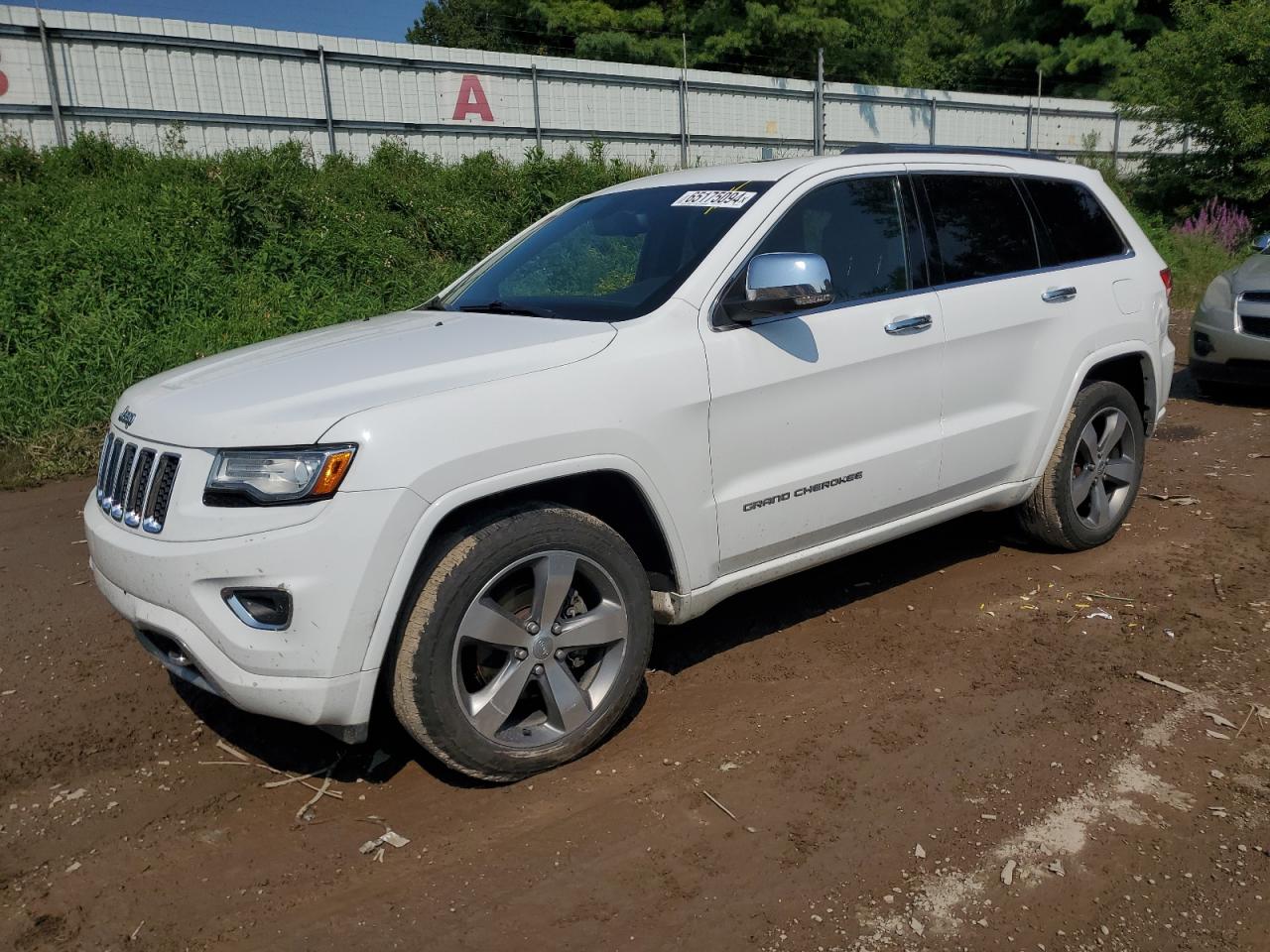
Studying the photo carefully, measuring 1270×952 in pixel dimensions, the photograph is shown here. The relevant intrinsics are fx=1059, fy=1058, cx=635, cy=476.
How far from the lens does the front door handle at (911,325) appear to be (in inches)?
158

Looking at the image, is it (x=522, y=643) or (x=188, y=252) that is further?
(x=188, y=252)

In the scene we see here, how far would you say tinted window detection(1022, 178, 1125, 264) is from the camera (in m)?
4.86

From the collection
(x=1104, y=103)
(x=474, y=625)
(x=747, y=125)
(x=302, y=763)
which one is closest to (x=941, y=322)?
(x=474, y=625)

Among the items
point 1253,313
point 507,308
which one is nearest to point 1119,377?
point 507,308

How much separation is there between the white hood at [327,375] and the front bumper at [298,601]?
263 mm

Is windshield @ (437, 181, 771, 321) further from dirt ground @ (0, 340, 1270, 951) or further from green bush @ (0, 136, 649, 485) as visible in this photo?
green bush @ (0, 136, 649, 485)

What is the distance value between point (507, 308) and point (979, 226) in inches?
83.0

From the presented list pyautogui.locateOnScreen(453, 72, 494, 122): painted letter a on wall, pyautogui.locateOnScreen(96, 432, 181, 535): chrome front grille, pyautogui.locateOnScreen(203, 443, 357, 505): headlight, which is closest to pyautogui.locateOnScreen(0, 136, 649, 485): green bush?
pyautogui.locateOnScreen(453, 72, 494, 122): painted letter a on wall

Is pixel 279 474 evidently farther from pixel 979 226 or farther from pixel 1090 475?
pixel 1090 475

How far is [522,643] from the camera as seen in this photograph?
316cm

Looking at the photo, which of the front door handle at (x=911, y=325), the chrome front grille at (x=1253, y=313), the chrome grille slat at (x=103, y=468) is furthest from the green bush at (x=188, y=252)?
the chrome front grille at (x=1253, y=313)

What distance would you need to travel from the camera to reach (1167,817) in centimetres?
303

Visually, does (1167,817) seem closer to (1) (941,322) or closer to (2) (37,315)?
(1) (941,322)

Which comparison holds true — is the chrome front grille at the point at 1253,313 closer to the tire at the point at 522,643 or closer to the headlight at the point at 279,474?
the tire at the point at 522,643
